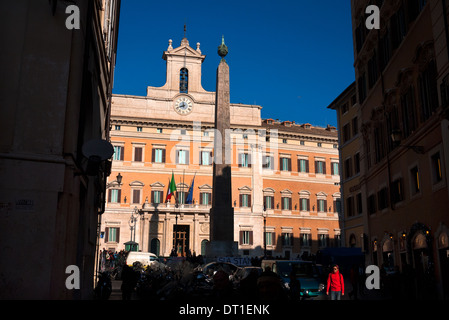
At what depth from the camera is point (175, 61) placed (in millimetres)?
48219

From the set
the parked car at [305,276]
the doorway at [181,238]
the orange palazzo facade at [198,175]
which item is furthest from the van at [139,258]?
the parked car at [305,276]

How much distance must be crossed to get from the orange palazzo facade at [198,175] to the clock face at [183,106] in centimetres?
10

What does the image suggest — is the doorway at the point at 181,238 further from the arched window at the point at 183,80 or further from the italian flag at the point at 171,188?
the arched window at the point at 183,80

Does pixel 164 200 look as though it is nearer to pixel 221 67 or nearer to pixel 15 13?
pixel 221 67

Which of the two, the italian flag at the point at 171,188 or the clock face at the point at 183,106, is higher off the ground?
the clock face at the point at 183,106

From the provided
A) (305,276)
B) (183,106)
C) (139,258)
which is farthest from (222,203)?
(183,106)

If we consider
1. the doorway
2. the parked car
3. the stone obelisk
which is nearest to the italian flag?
the doorway

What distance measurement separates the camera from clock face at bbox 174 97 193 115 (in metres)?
47.3

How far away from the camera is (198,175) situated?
47062 mm

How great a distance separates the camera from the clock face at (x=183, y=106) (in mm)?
47281

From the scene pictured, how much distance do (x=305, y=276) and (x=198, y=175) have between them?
106ft

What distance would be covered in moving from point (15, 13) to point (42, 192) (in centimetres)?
351

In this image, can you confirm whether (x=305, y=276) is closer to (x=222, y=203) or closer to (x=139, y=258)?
(x=222, y=203)
